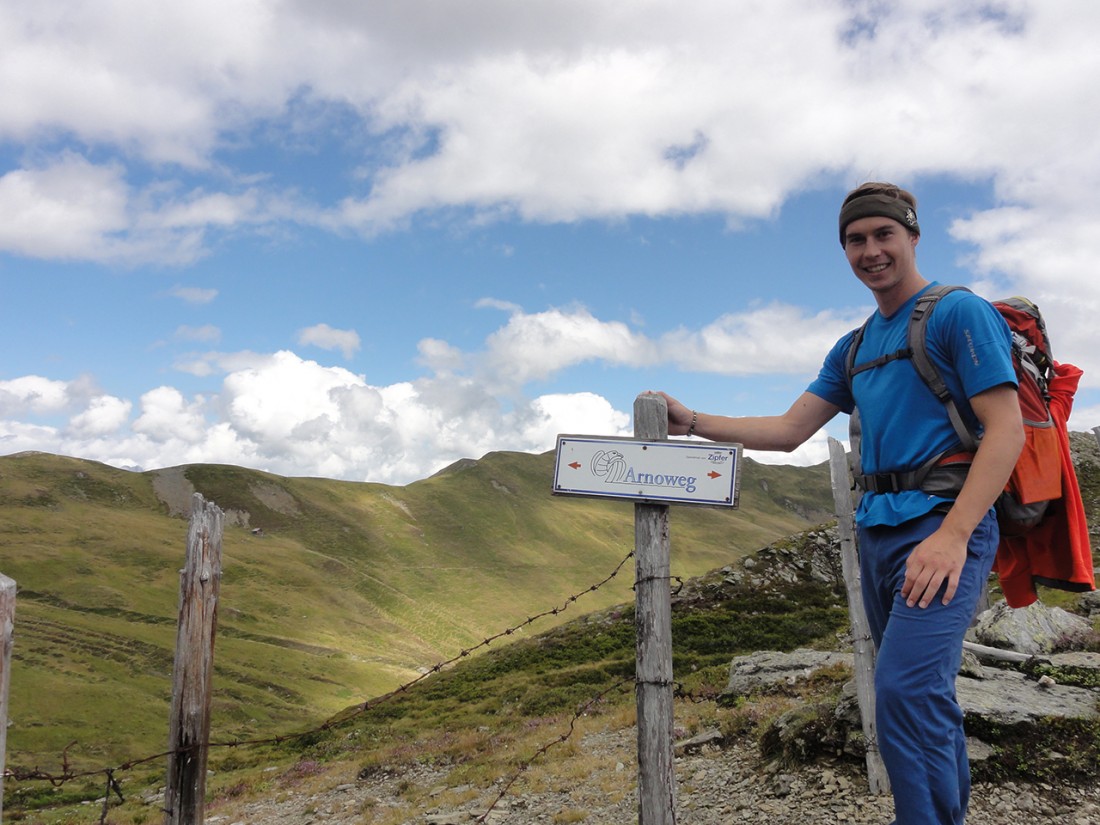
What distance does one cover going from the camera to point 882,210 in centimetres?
343

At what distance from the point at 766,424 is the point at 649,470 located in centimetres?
79

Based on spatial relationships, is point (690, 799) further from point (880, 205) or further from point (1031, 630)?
point (880, 205)

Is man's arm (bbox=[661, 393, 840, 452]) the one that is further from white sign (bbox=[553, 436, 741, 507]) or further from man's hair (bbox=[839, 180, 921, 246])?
man's hair (bbox=[839, 180, 921, 246])

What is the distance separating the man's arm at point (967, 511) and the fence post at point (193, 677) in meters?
4.67

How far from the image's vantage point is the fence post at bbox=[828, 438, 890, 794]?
7.36 meters

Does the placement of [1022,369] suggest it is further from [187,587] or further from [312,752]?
[312,752]

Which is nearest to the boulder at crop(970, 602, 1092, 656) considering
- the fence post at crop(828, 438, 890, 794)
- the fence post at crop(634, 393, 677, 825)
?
the fence post at crop(828, 438, 890, 794)

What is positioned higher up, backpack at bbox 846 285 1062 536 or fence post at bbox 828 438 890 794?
backpack at bbox 846 285 1062 536

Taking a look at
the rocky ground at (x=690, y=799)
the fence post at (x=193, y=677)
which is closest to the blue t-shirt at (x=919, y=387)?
the rocky ground at (x=690, y=799)

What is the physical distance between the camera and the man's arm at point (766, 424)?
4223 mm

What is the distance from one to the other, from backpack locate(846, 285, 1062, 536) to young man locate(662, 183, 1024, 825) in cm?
4

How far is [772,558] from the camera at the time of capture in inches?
1253

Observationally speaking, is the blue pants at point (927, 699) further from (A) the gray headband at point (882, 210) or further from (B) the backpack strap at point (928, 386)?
(A) the gray headband at point (882, 210)

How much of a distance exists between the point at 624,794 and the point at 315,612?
112m
